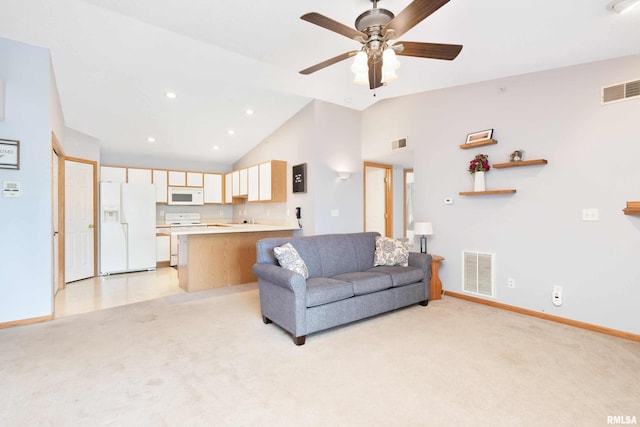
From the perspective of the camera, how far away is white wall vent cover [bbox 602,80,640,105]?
2748 mm

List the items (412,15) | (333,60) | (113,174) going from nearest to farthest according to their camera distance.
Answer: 1. (412,15)
2. (333,60)
3. (113,174)

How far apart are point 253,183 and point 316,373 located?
14.8ft

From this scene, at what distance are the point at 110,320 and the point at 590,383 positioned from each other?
423 centimetres

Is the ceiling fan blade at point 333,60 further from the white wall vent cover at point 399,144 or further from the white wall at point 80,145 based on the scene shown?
the white wall at point 80,145

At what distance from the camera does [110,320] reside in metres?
3.24

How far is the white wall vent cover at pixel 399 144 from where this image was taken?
15.6 ft

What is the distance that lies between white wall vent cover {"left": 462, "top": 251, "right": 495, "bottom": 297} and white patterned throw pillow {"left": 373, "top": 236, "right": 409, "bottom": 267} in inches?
35.1

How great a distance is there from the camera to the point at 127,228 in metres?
5.60

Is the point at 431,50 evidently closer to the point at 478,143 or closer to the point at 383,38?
the point at 383,38

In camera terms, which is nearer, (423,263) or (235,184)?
(423,263)

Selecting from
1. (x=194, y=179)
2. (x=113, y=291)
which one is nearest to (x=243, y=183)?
(x=194, y=179)

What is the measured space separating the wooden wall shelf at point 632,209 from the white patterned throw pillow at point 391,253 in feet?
6.69

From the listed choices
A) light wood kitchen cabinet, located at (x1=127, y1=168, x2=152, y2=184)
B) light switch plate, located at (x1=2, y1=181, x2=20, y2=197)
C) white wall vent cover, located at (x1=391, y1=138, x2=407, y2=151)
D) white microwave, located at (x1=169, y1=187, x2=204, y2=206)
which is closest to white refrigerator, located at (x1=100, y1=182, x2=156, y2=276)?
light wood kitchen cabinet, located at (x1=127, y1=168, x2=152, y2=184)

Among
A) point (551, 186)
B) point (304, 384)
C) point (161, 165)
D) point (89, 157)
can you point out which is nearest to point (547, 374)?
point (304, 384)
